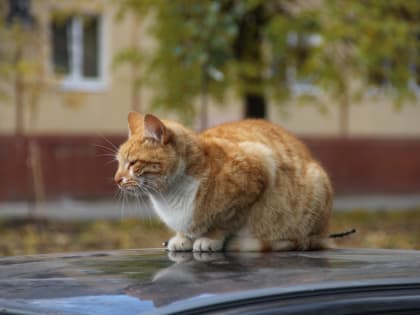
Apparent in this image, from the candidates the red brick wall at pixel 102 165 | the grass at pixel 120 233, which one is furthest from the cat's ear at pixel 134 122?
the red brick wall at pixel 102 165

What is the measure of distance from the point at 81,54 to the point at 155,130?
2108 cm

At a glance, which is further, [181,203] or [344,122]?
[344,122]

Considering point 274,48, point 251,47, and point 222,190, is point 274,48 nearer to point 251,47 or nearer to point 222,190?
point 251,47

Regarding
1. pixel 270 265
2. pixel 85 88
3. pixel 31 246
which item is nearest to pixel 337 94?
pixel 31 246

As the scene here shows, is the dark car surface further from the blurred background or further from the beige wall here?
the beige wall

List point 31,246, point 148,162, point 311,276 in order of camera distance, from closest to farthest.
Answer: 1. point 311,276
2. point 148,162
3. point 31,246

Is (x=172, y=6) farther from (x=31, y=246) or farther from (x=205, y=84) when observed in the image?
(x=31, y=246)

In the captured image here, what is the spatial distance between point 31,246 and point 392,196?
50.8 feet

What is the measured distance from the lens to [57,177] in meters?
23.0

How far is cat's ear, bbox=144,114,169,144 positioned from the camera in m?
4.63

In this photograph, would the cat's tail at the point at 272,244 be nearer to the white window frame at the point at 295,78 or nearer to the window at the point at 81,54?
the white window frame at the point at 295,78

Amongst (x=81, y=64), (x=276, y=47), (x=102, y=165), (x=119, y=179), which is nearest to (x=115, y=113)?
(x=81, y=64)

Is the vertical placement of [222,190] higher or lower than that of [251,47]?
lower

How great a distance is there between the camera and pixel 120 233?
15391 millimetres
